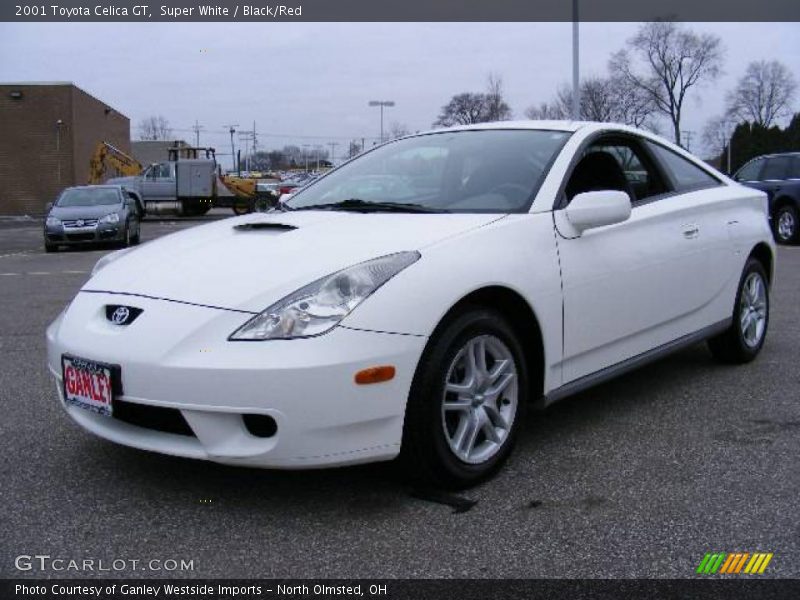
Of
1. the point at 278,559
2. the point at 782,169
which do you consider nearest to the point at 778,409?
the point at 278,559

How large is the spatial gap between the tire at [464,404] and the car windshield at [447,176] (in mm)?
645

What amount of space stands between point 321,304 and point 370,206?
1.09 metres

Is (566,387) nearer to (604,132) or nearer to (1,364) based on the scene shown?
(604,132)

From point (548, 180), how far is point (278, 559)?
79.4 inches

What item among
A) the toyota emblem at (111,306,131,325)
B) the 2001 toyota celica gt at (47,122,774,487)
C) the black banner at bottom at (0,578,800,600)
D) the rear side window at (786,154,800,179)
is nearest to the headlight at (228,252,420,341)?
the 2001 toyota celica gt at (47,122,774,487)

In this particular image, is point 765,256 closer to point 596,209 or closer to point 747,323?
point 747,323

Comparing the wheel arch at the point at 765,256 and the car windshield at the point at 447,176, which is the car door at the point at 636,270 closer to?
the car windshield at the point at 447,176

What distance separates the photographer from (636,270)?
3869 millimetres

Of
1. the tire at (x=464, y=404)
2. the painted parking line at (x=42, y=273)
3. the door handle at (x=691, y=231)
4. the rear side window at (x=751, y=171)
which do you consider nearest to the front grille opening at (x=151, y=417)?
the tire at (x=464, y=404)

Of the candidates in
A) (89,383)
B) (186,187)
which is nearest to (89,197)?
(186,187)

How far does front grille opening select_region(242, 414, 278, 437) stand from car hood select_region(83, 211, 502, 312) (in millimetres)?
367

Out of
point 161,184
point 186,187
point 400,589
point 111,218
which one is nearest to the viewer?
point 400,589

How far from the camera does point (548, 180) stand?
3.67m

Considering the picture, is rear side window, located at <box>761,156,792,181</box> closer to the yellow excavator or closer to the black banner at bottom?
the black banner at bottom
